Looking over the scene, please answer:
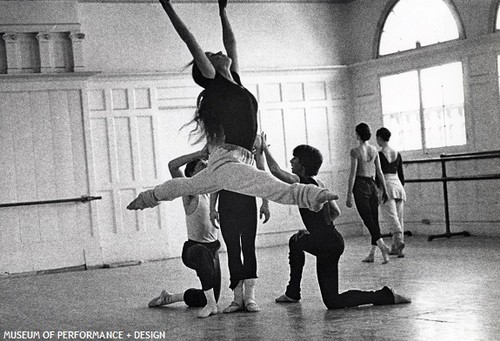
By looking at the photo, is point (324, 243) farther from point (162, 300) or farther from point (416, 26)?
point (416, 26)

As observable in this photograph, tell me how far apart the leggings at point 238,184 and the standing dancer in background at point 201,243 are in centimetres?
75

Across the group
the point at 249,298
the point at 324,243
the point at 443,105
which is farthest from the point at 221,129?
the point at 443,105

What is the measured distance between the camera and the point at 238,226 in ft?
21.0

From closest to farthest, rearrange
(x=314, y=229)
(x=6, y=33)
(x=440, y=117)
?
(x=314, y=229) → (x=6, y=33) → (x=440, y=117)

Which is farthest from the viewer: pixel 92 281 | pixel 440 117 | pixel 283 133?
pixel 283 133

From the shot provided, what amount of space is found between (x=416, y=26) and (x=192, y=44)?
828cm

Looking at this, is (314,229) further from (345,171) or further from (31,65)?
(345,171)

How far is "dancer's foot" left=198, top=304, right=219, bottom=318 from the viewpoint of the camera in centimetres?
666

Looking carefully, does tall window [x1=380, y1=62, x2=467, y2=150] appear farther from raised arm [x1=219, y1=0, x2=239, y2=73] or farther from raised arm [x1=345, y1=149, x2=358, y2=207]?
raised arm [x1=219, y1=0, x2=239, y2=73]

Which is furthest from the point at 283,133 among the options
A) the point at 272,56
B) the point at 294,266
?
the point at 294,266

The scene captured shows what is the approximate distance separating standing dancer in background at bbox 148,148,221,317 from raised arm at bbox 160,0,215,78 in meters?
0.88

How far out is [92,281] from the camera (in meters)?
10.5

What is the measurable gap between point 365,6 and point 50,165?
5.65 meters

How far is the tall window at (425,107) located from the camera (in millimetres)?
12617
